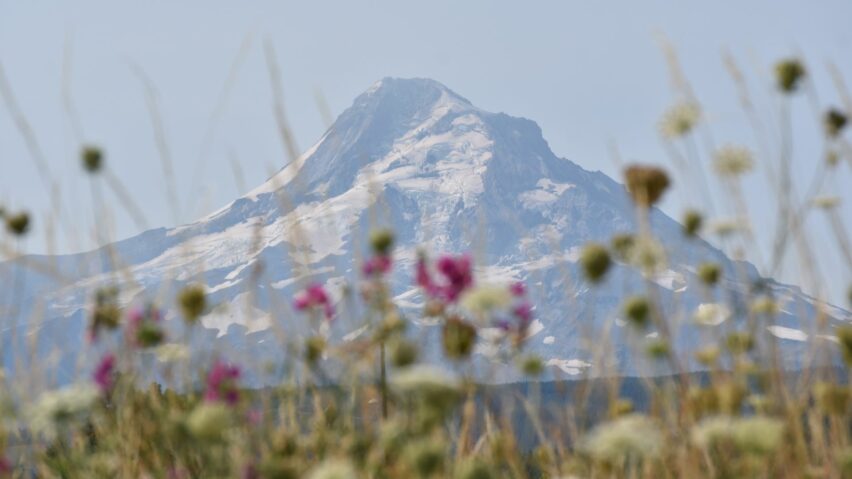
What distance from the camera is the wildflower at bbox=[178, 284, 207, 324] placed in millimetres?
2293

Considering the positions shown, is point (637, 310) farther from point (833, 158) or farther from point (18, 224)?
point (18, 224)

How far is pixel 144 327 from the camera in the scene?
2393mm

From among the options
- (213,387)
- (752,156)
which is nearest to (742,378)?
(752,156)

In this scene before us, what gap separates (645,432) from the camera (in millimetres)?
1703

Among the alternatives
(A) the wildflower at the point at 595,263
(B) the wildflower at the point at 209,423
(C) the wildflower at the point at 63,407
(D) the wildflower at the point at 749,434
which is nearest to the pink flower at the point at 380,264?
(A) the wildflower at the point at 595,263

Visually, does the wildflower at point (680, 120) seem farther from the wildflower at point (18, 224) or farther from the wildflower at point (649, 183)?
the wildflower at point (18, 224)

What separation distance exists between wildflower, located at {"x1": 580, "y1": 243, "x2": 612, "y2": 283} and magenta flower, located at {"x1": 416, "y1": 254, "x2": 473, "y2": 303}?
34 centimetres

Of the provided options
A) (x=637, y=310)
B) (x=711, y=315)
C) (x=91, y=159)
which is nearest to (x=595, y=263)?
(x=637, y=310)

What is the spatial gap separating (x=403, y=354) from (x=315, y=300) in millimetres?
742

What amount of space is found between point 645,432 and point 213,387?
1173 mm

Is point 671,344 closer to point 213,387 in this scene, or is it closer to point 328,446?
point 328,446

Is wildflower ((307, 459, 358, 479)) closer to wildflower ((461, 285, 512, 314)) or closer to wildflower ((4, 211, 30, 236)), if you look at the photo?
wildflower ((461, 285, 512, 314))

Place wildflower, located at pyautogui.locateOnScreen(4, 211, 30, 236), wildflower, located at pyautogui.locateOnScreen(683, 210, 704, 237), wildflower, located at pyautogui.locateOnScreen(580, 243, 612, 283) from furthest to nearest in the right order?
→ wildflower, located at pyautogui.locateOnScreen(4, 211, 30, 236) < wildflower, located at pyautogui.locateOnScreen(683, 210, 704, 237) < wildflower, located at pyautogui.locateOnScreen(580, 243, 612, 283)

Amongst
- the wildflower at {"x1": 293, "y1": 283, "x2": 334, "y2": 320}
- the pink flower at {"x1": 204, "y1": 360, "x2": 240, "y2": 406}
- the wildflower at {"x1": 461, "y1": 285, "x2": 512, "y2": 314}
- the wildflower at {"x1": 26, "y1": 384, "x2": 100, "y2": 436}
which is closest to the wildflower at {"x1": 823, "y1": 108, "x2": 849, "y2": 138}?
the wildflower at {"x1": 461, "y1": 285, "x2": 512, "y2": 314}
